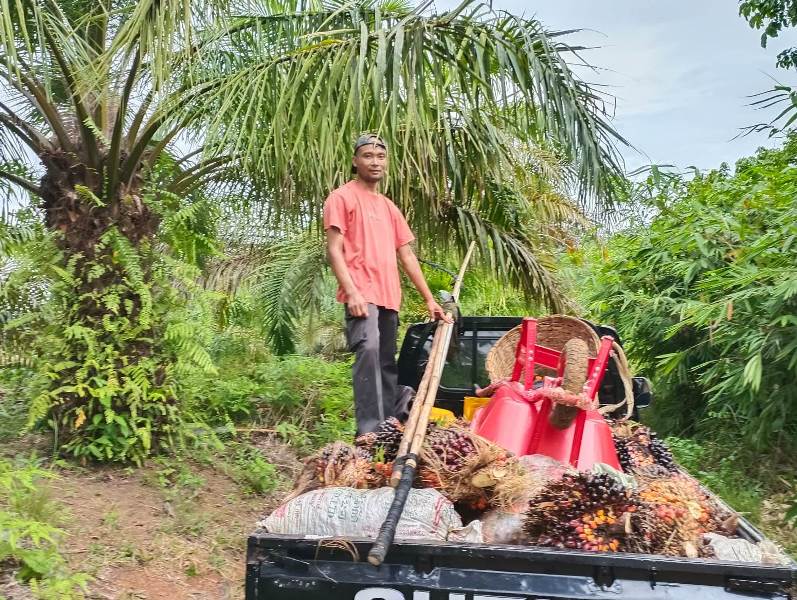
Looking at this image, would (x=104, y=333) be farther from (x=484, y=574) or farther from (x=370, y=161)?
(x=484, y=574)

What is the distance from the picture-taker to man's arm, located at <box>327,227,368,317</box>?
13.2 ft

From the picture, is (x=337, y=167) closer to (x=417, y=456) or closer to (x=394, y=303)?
(x=394, y=303)

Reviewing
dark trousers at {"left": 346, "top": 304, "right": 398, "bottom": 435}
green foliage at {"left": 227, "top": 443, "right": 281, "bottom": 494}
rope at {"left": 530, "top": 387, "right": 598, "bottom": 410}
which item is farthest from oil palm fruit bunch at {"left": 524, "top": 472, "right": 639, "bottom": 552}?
green foliage at {"left": 227, "top": 443, "right": 281, "bottom": 494}

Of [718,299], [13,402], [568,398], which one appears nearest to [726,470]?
[718,299]

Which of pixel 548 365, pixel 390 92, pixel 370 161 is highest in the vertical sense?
pixel 390 92

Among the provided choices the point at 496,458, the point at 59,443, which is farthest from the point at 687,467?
the point at 59,443

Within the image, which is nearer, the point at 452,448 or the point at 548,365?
the point at 452,448

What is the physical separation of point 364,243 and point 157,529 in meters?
2.03

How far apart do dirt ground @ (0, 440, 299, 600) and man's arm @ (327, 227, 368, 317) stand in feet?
5.34

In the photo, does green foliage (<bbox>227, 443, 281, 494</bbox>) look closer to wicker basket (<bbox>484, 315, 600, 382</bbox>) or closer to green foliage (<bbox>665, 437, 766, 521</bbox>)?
wicker basket (<bbox>484, 315, 600, 382</bbox>)

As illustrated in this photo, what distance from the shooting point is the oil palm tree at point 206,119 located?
15.1 feet

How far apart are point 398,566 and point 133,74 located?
3734 millimetres

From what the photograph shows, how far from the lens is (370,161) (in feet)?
14.0

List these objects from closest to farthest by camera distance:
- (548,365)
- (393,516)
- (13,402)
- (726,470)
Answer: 1. (393,516)
2. (548,365)
3. (726,470)
4. (13,402)
